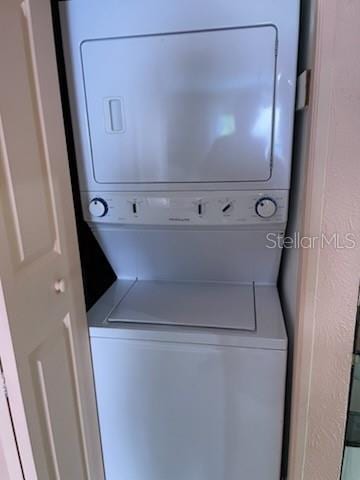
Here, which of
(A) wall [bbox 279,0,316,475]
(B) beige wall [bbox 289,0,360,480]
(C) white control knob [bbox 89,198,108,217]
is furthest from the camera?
(C) white control knob [bbox 89,198,108,217]

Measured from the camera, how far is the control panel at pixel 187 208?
4.09 ft

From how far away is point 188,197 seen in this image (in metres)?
1.29

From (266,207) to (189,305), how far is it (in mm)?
487

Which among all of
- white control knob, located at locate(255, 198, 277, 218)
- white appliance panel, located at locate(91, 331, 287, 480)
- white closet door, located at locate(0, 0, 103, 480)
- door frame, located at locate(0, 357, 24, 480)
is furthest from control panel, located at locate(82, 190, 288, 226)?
door frame, located at locate(0, 357, 24, 480)

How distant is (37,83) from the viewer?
3.21 feet

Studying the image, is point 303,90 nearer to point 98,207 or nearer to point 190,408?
point 98,207

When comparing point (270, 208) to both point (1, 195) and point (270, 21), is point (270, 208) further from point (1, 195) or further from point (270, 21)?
point (1, 195)

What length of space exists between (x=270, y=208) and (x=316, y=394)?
23.5 inches

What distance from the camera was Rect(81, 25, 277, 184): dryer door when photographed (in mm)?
1139

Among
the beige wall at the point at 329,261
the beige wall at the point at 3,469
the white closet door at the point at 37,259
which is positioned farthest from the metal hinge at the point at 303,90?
the beige wall at the point at 3,469

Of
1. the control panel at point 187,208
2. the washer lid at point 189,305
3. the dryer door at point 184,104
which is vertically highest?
the dryer door at point 184,104

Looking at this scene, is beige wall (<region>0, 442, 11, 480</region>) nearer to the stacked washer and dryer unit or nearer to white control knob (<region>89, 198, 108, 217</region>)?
the stacked washer and dryer unit

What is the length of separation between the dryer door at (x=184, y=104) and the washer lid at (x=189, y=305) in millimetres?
488

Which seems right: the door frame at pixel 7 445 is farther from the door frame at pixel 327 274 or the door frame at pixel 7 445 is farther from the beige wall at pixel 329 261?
the beige wall at pixel 329 261
